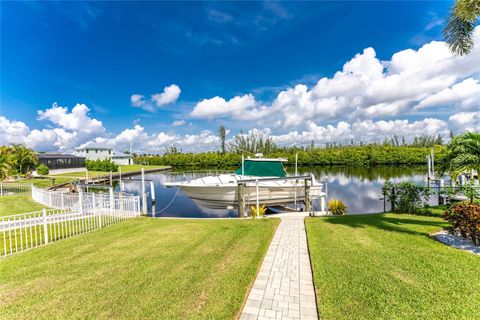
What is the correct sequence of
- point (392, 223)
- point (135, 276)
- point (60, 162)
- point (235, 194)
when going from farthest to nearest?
point (60, 162) < point (235, 194) < point (392, 223) < point (135, 276)

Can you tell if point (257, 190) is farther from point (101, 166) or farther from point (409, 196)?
point (101, 166)

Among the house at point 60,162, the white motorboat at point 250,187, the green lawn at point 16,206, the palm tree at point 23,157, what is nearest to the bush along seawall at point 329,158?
the house at point 60,162

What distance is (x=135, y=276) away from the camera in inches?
163

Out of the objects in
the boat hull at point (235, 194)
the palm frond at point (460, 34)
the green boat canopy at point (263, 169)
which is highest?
the palm frond at point (460, 34)

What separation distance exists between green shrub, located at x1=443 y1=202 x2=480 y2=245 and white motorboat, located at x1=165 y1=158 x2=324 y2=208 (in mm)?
7232

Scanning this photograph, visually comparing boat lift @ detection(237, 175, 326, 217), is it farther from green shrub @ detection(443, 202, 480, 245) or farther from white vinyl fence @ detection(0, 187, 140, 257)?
green shrub @ detection(443, 202, 480, 245)

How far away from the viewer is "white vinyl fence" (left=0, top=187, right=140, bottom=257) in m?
5.79

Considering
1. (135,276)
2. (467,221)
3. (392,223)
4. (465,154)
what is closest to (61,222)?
(135,276)

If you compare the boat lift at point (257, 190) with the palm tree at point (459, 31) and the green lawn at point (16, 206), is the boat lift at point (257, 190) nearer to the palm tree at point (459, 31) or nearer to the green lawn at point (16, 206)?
the palm tree at point (459, 31)

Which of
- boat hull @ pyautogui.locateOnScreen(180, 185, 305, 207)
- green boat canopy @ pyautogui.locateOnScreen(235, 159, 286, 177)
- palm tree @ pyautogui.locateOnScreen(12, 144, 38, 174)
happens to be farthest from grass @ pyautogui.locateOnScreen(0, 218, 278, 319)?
palm tree @ pyautogui.locateOnScreen(12, 144, 38, 174)

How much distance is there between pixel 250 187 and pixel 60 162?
36813 mm

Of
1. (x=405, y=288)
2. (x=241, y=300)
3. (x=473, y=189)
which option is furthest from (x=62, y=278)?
(x=473, y=189)

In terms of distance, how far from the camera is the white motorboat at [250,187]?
43.0 feet

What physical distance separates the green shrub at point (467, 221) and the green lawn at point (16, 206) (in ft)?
50.4
